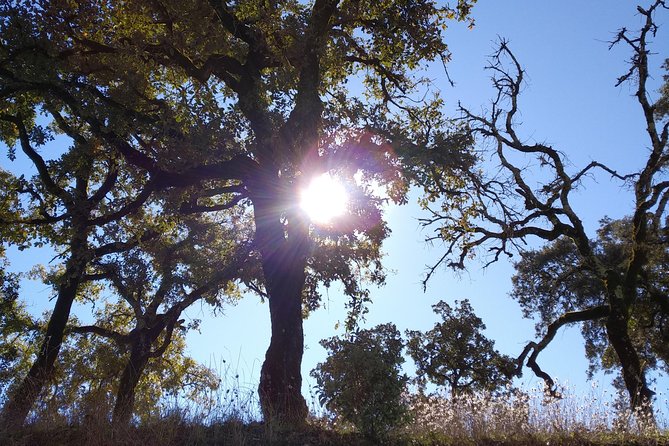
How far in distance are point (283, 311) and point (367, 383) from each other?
13.0 ft

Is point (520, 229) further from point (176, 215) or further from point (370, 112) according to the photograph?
point (176, 215)

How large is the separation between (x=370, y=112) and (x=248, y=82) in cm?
329

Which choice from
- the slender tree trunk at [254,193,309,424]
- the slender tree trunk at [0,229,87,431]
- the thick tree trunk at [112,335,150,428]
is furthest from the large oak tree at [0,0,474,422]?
the thick tree trunk at [112,335,150,428]

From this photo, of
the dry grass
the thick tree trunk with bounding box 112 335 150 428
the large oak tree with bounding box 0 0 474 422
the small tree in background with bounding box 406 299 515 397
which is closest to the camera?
the dry grass

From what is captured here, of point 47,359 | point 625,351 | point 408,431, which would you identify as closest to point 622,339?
point 625,351

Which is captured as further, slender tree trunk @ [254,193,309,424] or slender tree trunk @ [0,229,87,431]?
slender tree trunk @ [254,193,309,424]

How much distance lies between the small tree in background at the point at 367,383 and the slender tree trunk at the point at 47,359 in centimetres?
484

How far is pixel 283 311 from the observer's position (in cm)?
1126

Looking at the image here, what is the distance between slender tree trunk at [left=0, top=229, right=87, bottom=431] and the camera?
8148mm

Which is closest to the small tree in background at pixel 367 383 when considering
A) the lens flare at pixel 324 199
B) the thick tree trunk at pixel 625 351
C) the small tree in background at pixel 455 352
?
the lens flare at pixel 324 199

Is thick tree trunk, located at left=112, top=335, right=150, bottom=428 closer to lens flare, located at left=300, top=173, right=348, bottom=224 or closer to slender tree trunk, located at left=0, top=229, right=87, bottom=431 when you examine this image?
slender tree trunk, located at left=0, top=229, right=87, bottom=431

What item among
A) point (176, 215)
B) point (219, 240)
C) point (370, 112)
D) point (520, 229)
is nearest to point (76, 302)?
point (219, 240)

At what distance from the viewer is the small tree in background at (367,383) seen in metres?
7.51

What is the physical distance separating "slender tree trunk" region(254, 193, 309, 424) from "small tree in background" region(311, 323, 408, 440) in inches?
49.1
